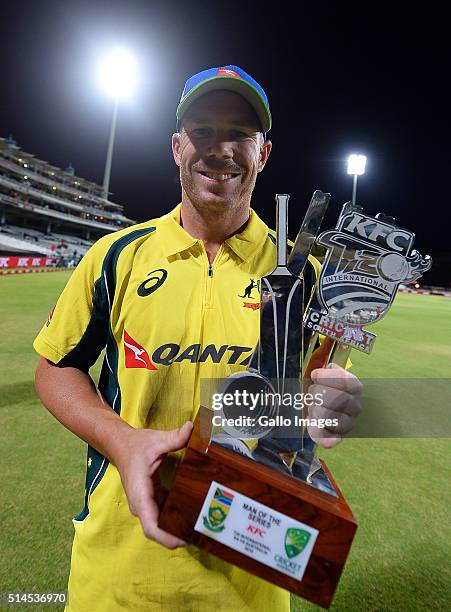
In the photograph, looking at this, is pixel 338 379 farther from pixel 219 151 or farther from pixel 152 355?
pixel 219 151

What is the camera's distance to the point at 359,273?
0.88 meters

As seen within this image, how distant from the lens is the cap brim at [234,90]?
1.12 meters

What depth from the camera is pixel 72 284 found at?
1203 mm

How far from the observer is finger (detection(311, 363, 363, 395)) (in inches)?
33.7

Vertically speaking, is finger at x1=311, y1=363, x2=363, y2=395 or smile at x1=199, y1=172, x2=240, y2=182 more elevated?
smile at x1=199, y1=172, x2=240, y2=182

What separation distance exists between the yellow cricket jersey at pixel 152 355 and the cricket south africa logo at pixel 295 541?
0.46 meters

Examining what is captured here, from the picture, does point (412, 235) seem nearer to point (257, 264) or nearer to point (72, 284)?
point (257, 264)

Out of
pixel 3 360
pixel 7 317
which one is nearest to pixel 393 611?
pixel 3 360

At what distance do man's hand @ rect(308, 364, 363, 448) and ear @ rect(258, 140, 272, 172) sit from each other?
2.43 ft

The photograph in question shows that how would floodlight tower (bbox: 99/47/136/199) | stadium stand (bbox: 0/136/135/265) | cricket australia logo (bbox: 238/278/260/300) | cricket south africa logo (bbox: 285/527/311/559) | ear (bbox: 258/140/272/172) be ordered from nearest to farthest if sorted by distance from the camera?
cricket south africa logo (bbox: 285/527/311/559) → cricket australia logo (bbox: 238/278/260/300) → ear (bbox: 258/140/272/172) → floodlight tower (bbox: 99/47/136/199) → stadium stand (bbox: 0/136/135/265)

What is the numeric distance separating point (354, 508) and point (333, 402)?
1.98 metres

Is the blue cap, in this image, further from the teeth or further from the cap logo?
the teeth

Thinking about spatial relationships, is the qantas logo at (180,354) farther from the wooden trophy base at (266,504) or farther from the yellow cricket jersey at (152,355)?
the wooden trophy base at (266,504)

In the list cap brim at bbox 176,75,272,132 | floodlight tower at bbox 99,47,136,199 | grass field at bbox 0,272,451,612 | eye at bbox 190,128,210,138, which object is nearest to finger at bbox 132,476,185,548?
eye at bbox 190,128,210,138
